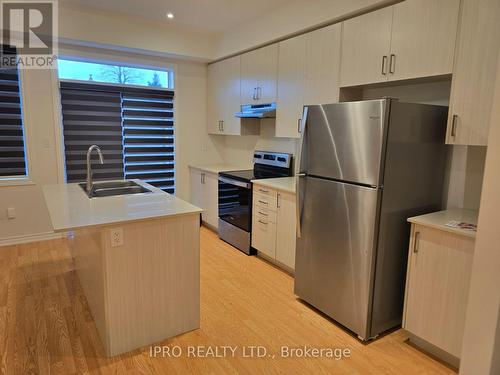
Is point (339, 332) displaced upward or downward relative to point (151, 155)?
downward

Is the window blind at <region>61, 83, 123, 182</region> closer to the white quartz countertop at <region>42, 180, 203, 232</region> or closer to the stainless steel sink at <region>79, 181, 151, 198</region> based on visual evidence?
the stainless steel sink at <region>79, 181, 151, 198</region>

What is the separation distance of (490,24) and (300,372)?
2.35 m

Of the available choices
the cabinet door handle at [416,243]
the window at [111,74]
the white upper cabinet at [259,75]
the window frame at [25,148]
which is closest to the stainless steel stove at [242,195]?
the white upper cabinet at [259,75]

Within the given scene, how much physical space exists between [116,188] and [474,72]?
9.59ft

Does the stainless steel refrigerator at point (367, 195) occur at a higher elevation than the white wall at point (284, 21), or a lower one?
lower

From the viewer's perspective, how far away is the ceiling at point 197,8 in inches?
135

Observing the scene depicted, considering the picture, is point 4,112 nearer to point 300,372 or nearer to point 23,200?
point 23,200

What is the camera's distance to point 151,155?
4781mm

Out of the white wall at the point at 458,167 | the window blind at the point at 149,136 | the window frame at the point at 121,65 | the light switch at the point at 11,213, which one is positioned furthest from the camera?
the window blind at the point at 149,136

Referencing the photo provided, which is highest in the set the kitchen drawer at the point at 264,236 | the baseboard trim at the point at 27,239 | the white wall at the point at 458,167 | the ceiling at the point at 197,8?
the ceiling at the point at 197,8

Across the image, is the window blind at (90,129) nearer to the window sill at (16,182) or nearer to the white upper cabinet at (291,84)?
the window sill at (16,182)

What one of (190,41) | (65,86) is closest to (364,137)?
(190,41)

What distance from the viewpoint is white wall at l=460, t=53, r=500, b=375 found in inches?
64.8

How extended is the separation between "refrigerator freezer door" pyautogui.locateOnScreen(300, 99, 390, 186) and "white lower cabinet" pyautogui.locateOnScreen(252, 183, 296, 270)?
66 centimetres
